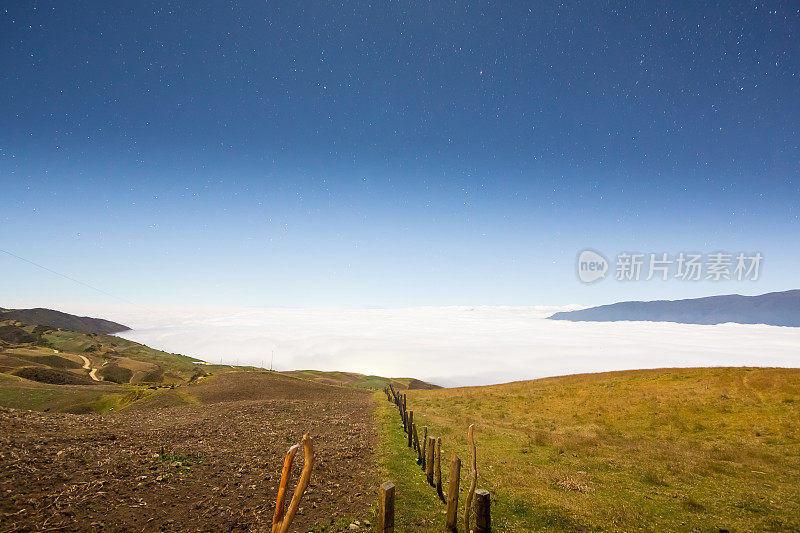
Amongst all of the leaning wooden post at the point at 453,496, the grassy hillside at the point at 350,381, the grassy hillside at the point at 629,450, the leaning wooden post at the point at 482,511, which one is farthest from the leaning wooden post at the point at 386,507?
the grassy hillside at the point at 350,381

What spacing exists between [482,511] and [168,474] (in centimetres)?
1312

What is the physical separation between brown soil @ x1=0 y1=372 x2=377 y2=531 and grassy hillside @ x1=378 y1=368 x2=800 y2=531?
291cm

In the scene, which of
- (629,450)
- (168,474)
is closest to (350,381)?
(629,450)

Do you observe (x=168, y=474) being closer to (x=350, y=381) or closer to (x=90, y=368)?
(x=90, y=368)

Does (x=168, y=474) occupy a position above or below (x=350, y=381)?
above

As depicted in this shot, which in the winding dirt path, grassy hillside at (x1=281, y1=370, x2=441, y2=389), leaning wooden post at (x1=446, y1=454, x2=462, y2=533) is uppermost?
leaning wooden post at (x1=446, y1=454, x2=462, y2=533)

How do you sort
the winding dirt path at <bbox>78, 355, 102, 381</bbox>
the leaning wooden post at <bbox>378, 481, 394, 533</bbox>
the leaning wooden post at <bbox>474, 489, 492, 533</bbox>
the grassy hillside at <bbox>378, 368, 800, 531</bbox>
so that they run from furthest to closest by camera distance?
the winding dirt path at <bbox>78, 355, 102, 381</bbox>, the grassy hillside at <bbox>378, 368, 800, 531</bbox>, the leaning wooden post at <bbox>474, 489, 492, 533</bbox>, the leaning wooden post at <bbox>378, 481, 394, 533</bbox>

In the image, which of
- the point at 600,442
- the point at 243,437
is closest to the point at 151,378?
the point at 243,437

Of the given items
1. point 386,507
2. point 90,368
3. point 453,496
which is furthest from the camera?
point 90,368

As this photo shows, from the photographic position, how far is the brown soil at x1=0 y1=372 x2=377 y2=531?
11336mm

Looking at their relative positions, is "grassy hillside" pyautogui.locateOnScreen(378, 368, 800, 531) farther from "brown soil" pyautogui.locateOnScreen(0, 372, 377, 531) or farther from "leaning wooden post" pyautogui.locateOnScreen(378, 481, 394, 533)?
"leaning wooden post" pyautogui.locateOnScreen(378, 481, 394, 533)

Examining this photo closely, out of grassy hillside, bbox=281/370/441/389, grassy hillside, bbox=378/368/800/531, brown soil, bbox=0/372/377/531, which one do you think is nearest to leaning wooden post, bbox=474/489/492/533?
grassy hillside, bbox=378/368/800/531

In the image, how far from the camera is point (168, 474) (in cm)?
1494

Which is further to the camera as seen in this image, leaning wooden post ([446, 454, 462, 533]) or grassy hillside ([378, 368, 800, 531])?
grassy hillside ([378, 368, 800, 531])
